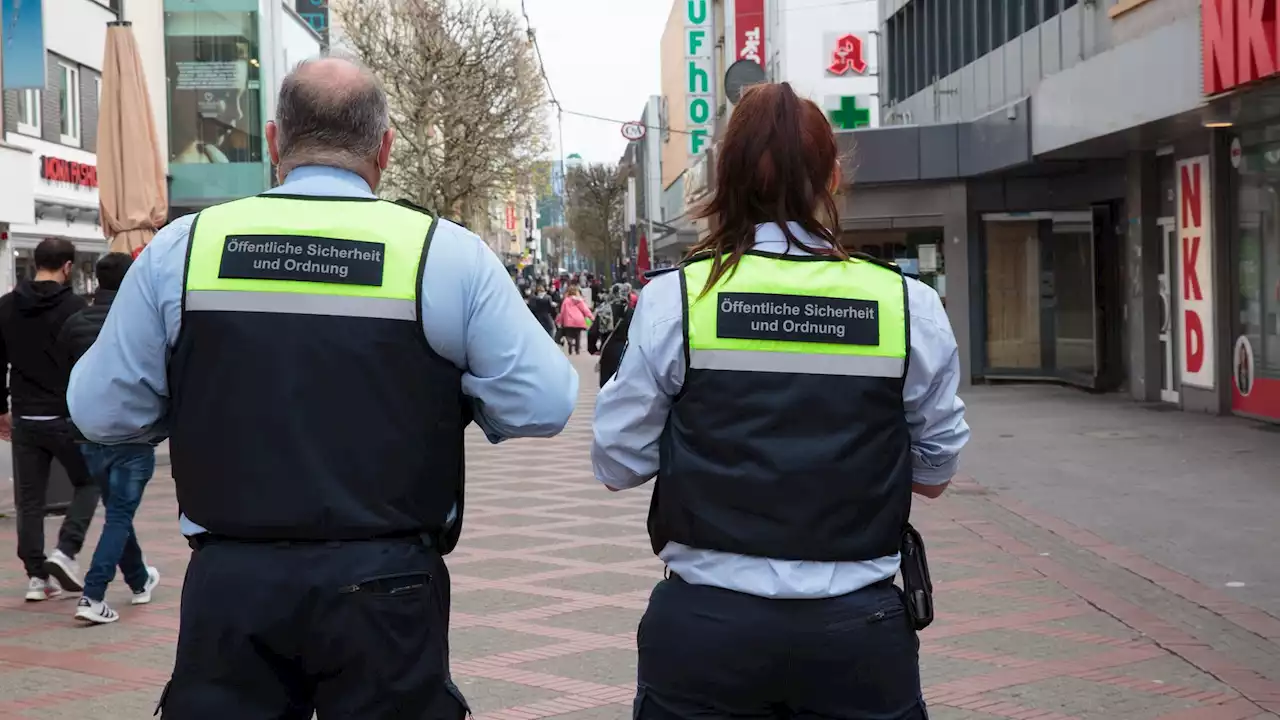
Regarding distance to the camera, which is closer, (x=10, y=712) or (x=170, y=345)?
(x=170, y=345)

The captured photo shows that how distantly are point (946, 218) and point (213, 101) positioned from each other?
23.9m

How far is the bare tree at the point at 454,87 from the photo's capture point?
43.7m

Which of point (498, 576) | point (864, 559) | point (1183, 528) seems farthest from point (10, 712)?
point (1183, 528)

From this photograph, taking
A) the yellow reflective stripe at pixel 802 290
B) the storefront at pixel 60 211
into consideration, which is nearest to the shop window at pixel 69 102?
the storefront at pixel 60 211

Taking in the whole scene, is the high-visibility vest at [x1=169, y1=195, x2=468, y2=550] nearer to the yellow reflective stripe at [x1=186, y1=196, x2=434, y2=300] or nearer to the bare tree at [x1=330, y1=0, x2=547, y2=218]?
the yellow reflective stripe at [x1=186, y1=196, x2=434, y2=300]

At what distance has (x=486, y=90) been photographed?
144 ft

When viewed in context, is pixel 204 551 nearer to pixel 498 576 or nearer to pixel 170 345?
pixel 170 345

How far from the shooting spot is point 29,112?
100 ft

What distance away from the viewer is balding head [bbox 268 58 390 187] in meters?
3.09

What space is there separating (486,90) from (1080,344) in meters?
23.7

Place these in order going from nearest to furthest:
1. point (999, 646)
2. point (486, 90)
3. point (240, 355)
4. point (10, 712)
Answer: point (240, 355) < point (10, 712) < point (999, 646) < point (486, 90)

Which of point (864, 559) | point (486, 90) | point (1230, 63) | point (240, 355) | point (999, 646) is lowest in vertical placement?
point (999, 646)

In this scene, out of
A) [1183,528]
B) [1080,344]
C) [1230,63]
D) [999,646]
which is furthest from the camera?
[1080,344]

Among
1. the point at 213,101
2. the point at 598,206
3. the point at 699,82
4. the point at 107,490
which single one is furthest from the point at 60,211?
the point at 598,206
